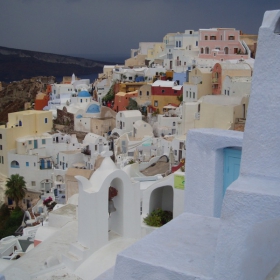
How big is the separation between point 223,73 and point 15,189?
1295 centimetres

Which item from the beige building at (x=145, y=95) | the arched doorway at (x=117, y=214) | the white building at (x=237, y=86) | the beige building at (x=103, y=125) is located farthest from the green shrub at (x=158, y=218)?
the beige building at (x=145, y=95)

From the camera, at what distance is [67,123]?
114ft

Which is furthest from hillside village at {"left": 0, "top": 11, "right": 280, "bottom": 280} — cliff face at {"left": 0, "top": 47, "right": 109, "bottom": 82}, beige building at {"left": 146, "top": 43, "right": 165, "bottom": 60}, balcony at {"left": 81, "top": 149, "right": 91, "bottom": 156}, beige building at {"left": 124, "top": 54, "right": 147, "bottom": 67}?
cliff face at {"left": 0, "top": 47, "right": 109, "bottom": 82}

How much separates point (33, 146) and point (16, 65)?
63.8 meters

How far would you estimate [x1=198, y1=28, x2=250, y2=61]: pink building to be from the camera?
123 ft

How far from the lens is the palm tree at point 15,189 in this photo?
27578 millimetres

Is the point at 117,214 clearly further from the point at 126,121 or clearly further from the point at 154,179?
the point at 126,121

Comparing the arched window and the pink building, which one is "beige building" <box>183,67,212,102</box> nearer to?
the pink building

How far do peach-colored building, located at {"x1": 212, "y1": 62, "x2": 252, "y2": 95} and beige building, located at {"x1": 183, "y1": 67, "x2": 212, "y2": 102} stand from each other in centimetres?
34

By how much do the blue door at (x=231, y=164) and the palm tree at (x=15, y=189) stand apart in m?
22.5

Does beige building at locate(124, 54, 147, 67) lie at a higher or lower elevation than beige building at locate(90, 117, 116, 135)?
higher

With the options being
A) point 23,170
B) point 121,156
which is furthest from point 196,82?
point 23,170

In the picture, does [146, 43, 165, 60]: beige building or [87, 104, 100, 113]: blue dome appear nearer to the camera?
[87, 104, 100, 113]: blue dome

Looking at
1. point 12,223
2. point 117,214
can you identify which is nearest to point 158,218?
point 117,214
